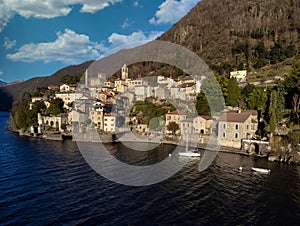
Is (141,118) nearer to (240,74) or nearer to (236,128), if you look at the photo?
(236,128)

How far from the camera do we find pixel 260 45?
267 feet

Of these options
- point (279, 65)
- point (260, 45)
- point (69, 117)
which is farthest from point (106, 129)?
point (260, 45)

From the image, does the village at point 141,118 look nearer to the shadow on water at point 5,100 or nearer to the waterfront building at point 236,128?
the waterfront building at point 236,128

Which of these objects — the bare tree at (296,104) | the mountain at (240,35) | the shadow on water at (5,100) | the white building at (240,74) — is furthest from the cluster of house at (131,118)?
the shadow on water at (5,100)

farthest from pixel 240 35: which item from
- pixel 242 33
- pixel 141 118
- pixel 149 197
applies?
pixel 149 197

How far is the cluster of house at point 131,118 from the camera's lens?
139ft

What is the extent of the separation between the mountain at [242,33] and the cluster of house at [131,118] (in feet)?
70.0

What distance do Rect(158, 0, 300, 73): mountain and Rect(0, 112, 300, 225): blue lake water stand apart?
53.9 metres

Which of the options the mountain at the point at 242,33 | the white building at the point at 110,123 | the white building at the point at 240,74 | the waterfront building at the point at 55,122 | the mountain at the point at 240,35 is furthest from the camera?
the mountain at the point at 242,33

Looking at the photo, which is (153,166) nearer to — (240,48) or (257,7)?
(240,48)

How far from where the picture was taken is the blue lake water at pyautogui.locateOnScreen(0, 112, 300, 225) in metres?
18.5

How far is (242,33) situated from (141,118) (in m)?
66.2

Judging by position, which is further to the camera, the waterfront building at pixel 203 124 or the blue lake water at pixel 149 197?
the waterfront building at pixel 203 124

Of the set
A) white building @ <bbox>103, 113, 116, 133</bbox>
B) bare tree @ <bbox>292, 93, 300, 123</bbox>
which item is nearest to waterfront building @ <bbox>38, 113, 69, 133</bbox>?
white building @ <bbox>103, 113, 116, 133</bbox>
